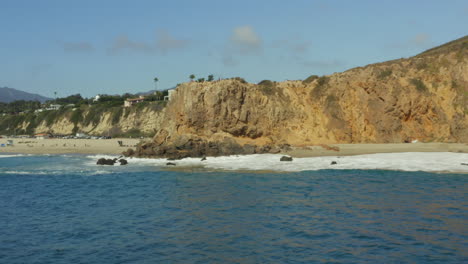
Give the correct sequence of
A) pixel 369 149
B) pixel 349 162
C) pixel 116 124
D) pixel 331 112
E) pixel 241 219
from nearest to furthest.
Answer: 1. pixel 241 219
2. pixel 349 162
3. pixel 369 149
4. pixel 331 112
5. pixel 116 124

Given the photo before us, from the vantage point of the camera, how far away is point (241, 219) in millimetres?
18656

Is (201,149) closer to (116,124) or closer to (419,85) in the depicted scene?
(419,85)

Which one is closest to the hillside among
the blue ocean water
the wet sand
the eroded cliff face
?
the wet sand

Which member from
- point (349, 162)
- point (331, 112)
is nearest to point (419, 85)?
point (331, 112)

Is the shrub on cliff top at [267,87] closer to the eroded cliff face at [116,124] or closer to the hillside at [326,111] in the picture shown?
the hillside at [326,111]

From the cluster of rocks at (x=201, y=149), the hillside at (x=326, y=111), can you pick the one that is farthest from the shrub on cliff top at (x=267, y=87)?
the cluster of rocks at (x=201, y=149)

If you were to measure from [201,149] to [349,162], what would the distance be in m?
16.6

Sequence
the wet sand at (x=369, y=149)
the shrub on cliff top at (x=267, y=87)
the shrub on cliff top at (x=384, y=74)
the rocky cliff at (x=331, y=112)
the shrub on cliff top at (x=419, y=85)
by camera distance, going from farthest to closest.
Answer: the shrub on cliff top at (x=267, y=87) → the shrub on cliff top at (x=384, y=74) → the shrub on cliff top at (x=419, y=85) → the rocky cliff at (x=331, y=112) → the wet sand at (x=369, y=149)

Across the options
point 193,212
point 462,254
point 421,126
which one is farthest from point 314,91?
point 462,254

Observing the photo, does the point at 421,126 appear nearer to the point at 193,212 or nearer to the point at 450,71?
the point at 450,71

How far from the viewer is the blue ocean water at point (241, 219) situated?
14125 millimetres

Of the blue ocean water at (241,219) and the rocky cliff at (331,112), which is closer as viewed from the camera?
the blue ocean water at (241,219)

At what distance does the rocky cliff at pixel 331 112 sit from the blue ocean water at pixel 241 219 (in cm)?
1913

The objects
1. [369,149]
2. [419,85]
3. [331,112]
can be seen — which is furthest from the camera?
[331,112]
